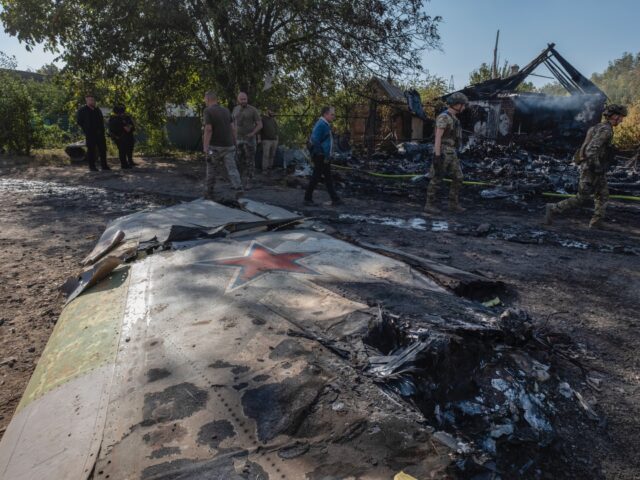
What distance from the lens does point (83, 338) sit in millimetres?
2547

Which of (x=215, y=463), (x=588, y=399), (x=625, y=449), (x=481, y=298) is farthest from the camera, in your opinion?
(x=481, y=298)

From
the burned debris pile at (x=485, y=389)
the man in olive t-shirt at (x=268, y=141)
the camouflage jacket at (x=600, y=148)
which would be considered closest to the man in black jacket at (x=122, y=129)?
the man in olive t-shirt at (x=268, y=141)

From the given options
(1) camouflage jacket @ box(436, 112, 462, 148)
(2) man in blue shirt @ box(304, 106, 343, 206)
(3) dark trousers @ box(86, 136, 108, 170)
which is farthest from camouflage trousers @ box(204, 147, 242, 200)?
(3) dark trousers @ box(86, 136, 108, 170)

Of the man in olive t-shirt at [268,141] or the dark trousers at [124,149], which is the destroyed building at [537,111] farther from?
the dark trousers at [124,149]

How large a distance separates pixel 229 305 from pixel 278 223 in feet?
6.61

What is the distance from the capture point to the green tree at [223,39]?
1106 cm

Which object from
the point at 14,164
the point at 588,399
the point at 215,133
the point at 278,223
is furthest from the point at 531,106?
the point at 14,164

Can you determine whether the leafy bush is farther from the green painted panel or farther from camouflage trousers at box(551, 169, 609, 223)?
camouflage trousers at box(551, 169, 609, 223)

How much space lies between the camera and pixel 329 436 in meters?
1.54

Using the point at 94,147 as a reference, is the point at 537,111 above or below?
above

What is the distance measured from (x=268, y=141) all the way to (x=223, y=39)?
120 inches

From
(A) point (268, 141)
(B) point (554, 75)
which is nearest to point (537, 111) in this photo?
(B) point (554, 75)

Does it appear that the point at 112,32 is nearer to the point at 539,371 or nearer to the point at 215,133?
the point at 215,133

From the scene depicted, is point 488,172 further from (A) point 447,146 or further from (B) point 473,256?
(B) point 473,256
